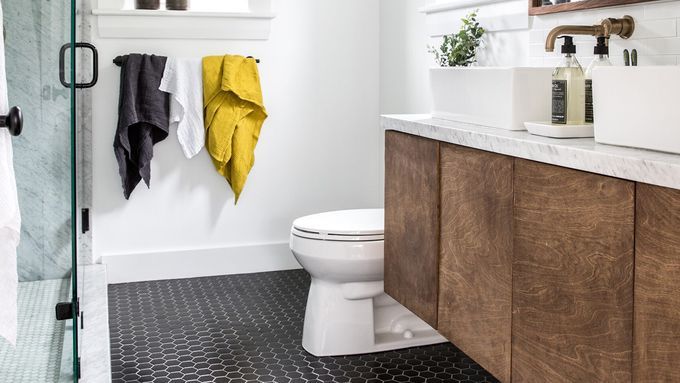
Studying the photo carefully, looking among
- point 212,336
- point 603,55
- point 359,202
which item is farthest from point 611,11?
point 359,202

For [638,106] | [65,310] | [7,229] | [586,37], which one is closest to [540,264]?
[638,106]

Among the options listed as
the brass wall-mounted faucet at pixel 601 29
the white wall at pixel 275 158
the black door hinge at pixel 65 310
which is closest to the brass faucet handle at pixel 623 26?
the brass wall-mounted faucet at pixel 601 29

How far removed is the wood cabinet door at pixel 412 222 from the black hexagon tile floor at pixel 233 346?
0.34m

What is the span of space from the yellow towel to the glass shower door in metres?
1.23

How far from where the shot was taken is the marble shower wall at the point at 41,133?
171cm

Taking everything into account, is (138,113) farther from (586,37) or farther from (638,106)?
(638,106)

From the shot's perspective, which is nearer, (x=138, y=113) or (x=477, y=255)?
(x=477, y=255)

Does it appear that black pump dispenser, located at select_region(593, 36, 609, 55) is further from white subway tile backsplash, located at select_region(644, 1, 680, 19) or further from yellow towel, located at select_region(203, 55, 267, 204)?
yellow towel, located at select_region(203, 55, 267, 204)

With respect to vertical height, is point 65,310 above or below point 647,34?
below

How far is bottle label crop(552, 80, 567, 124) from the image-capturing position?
1841 millimetres

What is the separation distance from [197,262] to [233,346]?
0.98m

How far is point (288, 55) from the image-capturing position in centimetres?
381

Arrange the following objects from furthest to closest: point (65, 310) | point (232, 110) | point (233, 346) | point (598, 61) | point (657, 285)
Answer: point (232, 110) → point (233, 346) → point (65, 310) → point (598, 61) → point (657, 285)

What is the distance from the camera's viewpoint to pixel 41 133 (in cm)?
196
